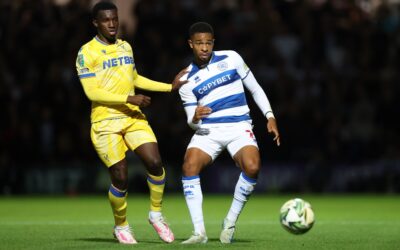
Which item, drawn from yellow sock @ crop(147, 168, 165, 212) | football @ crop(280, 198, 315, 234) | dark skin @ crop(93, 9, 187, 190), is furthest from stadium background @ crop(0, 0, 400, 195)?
football @ crop(280, 198, 315, 234)

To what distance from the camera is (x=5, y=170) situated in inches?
772

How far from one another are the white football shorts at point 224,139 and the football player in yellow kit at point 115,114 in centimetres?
54

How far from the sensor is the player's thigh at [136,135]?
10438 millimetres

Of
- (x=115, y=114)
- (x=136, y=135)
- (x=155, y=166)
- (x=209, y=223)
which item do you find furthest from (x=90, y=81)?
(x=209, y=223)

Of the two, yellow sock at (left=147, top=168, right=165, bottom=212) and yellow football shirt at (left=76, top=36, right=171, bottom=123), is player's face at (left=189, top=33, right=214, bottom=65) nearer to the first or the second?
yellow football shirt at (left=76, top=36, right=171, bottom=123)

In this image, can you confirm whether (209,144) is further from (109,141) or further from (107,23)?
(107,23)

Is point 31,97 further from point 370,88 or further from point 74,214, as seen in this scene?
point 370,88

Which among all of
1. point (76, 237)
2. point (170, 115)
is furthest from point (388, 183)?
point (76, 237)

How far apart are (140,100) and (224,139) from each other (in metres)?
0.98

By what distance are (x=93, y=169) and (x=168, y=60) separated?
2.70 metres

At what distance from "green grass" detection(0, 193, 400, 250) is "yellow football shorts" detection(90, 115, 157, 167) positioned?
944 mm

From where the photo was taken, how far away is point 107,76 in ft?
34.0

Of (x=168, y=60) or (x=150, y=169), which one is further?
(x=168, y=60)

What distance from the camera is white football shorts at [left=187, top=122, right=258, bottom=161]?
403 inches
